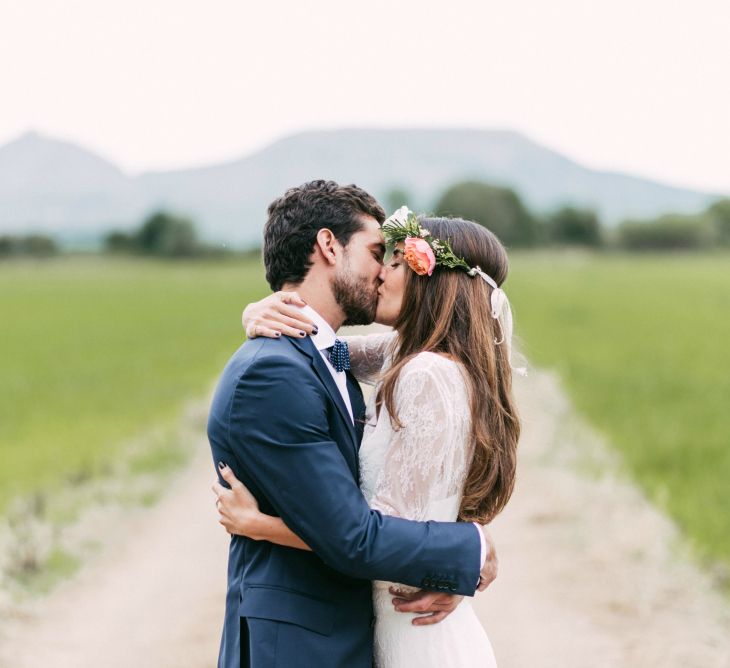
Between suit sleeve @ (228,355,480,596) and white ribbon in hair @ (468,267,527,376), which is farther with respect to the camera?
white ribbon in hair @ (468,267,527,376)

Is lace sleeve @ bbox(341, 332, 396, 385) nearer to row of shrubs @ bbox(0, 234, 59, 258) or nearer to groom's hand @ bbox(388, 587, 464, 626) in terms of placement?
groom's hand @ bbox(388, 587, 464, 626)

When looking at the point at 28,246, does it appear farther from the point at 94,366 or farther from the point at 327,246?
the point at 327,246

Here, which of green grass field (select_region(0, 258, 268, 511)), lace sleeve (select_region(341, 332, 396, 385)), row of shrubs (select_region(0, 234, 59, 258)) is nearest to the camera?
lace sleeve (select_region(341, 332, 396, 385))

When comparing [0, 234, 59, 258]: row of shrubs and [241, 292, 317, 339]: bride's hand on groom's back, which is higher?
[241, 292, 317, 339]: bride's hand on groom's back

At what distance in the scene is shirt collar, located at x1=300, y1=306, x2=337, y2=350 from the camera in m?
3.00

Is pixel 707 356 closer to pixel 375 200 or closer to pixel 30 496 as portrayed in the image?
pixel 30 496

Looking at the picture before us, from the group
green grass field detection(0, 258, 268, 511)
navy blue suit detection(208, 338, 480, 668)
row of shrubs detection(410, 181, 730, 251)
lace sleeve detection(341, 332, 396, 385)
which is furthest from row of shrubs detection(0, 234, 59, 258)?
navy blue suit detection(208, 338, 480, 668)

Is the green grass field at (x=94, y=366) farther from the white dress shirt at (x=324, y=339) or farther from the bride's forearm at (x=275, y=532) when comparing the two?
the bride's forearm at (x=275, y=532)

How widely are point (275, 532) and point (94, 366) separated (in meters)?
19.0

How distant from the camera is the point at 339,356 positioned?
3.05 m

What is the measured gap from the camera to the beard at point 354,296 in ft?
10.3

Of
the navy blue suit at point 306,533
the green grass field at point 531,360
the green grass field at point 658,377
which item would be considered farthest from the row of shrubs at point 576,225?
the navy blue suit at point 306,533

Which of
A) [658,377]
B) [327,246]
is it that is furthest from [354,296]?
[658,377]

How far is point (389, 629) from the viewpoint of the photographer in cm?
301
